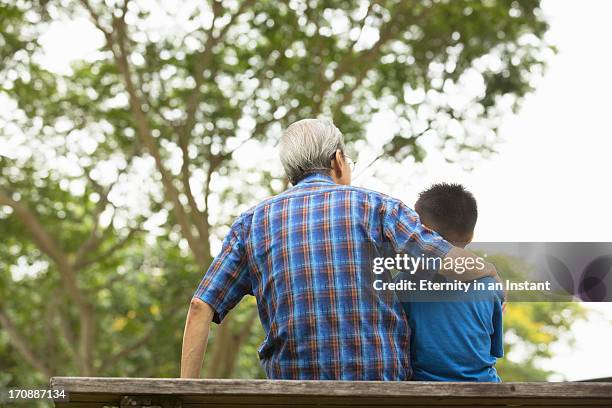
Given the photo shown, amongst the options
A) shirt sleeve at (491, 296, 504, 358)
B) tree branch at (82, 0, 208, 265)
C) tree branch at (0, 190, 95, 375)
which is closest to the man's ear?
shirt sleeve at (491, 296, 504, 358)

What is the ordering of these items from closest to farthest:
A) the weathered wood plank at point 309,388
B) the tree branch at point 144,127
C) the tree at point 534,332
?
the weathered wood plank at point 309,388 < the tree branch at point 144,127 < the tree at point 534,332

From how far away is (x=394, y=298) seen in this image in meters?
2.74

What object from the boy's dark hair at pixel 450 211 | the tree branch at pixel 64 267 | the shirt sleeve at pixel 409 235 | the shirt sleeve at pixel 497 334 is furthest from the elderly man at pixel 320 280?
the tree branch at pixel 64 267

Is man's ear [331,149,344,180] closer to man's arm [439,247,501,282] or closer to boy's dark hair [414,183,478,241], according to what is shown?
boy's dark hair [414,183,478,241]

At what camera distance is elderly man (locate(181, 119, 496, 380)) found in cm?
267

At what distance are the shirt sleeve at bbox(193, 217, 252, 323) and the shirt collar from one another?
0.22m

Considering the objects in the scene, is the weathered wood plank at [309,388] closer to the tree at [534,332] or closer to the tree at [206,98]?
the tree at [206,98]

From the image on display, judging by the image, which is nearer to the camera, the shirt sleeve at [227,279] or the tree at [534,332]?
the shirt sleeve at [227,279]

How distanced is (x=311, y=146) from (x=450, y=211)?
46cm

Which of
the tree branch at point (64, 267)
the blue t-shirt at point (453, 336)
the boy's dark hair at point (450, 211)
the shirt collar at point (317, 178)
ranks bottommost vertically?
the blue t-shirt at point (453, 336)

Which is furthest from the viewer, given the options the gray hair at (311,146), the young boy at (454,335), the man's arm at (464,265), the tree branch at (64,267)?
the tree branch at (64,267)

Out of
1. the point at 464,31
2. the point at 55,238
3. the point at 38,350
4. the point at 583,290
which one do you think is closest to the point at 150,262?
the point at 55,238

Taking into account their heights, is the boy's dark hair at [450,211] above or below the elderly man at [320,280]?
above

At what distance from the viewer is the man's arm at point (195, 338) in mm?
2734
